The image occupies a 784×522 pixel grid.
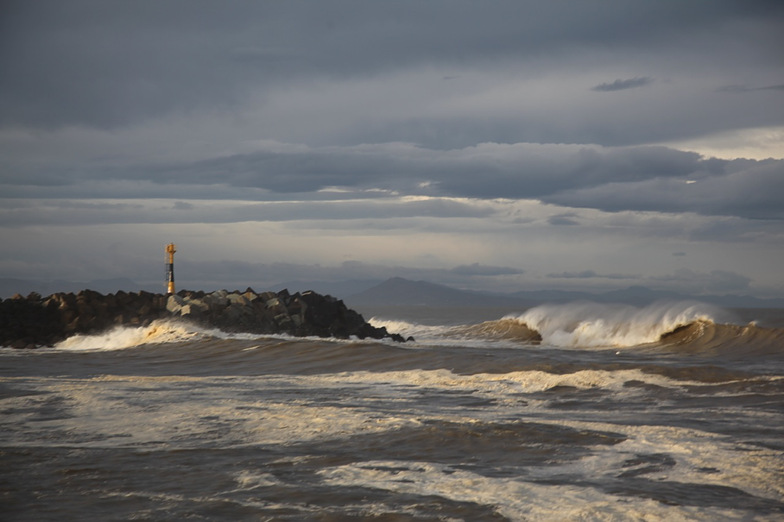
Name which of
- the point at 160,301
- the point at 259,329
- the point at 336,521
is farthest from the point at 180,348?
the point at 336,521

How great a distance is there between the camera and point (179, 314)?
24.1m

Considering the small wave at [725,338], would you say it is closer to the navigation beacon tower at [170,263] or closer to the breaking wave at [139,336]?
the breaking wave at [139,336]

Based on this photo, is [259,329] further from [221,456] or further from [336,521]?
[336,521]

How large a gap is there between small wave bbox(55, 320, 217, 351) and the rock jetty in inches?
21.5

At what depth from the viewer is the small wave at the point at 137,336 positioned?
2159cm

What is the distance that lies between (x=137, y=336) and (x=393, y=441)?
1770cm

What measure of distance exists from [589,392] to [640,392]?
0.70 m

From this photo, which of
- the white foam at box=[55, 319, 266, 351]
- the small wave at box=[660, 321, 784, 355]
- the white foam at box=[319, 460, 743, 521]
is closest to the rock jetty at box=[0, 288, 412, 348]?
the white foam at box=[55, 319, 266, 351]

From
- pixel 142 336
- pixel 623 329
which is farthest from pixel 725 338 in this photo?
pixel 142 336

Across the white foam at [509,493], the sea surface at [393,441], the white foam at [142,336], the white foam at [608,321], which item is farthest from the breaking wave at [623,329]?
the white foam at [509,493]

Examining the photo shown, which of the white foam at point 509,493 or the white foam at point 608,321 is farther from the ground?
the white foam at point 509,493

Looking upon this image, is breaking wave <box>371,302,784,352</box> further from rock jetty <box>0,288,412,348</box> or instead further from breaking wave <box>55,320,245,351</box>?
breaking wave <box>55,320,245,351</box>

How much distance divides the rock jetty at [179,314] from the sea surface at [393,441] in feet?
28.5

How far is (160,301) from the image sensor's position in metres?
26.8
